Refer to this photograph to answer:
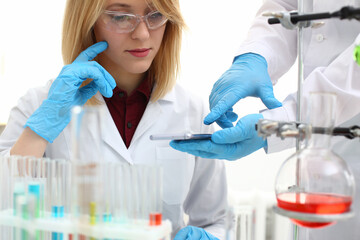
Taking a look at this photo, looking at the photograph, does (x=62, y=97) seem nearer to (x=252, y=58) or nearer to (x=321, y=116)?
(x=252, y=58)

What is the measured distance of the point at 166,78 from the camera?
5.72ft

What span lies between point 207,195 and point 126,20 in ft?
2.65

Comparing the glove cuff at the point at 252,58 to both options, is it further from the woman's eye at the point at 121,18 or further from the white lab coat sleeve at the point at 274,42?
the woman's eye at the point at 121,18

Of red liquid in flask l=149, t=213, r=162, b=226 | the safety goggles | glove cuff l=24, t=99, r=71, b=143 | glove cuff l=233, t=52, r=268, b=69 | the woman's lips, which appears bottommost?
red liquid in flask l=149, t=213, r=162, b=226

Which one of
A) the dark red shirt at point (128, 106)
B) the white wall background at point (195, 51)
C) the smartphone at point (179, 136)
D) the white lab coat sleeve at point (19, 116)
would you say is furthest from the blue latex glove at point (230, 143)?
the white wall background at point (195, 51)

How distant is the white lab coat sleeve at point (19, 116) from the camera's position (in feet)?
5.22

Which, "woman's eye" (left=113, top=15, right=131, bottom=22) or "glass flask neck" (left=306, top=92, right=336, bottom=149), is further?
"woman's eye" (left=113, top=15, right=131, bottom=22)

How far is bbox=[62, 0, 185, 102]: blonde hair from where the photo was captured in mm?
1491

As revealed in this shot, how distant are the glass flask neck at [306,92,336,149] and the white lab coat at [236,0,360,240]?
0.33 meters

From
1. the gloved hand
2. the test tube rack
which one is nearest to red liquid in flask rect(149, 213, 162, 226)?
the test tube rack

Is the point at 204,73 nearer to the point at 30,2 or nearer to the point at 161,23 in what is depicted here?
the point at 161,23

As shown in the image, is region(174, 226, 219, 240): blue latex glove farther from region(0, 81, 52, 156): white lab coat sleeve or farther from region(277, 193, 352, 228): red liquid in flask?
region(0, 81, 52, 156): white lab coat sleeve

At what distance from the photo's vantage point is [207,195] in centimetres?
171

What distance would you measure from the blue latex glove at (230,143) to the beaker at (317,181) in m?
0.42
